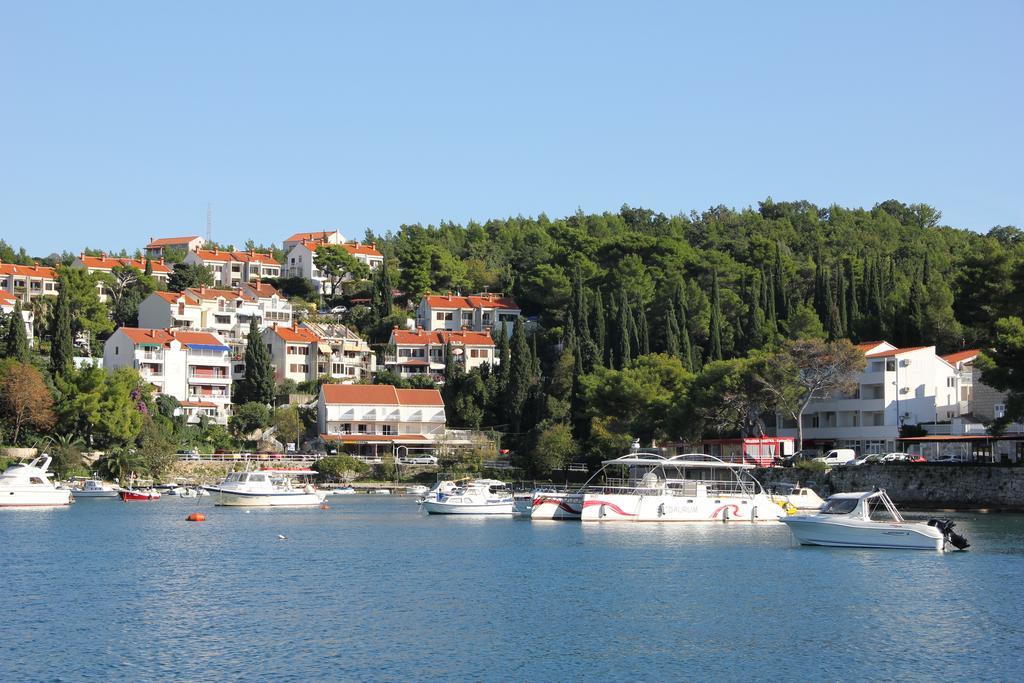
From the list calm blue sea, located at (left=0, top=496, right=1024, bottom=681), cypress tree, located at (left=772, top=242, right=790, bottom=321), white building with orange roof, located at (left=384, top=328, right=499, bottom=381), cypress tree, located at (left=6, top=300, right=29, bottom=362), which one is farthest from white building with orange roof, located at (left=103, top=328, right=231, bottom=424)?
calm blue sea, located at (left=0, top=496, right=1024, bottom=681)

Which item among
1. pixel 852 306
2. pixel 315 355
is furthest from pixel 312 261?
pixel 852 306

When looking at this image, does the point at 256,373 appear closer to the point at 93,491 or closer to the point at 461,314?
the point at 93,491

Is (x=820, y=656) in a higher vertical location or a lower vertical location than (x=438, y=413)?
lower

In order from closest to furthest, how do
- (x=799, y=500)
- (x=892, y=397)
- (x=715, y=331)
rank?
→ (x=799, y=500) → (x=892, y=397) → (x=715, y=331)

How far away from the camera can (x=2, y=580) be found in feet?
131

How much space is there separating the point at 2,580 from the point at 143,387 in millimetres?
60661

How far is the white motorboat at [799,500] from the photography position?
66.9 m

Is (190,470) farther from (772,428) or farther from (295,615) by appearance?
(295,615)

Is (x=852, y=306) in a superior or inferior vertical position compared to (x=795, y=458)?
superior

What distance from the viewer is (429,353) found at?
A: 12150 cm

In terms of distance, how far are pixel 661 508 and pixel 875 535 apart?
1562 centimetres

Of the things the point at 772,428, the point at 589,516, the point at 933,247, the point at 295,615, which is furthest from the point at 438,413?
the point at 295,615

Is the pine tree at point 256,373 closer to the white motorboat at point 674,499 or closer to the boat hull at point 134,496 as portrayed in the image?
the boat hull at point 134,496

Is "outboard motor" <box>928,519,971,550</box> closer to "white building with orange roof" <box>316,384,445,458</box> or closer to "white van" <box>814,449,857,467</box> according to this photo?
"white van" <box>814,449,857,467</box>
